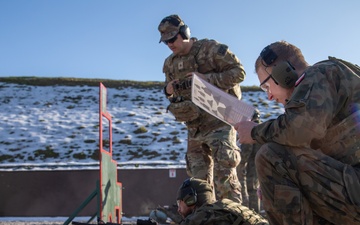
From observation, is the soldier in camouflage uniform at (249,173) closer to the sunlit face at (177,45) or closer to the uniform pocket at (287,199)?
the sunlit face at (177,45)

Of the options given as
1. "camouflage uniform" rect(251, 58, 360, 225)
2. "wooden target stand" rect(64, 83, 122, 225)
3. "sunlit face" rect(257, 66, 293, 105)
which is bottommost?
"wooden target stand" rect(64, 83, 122, 225)

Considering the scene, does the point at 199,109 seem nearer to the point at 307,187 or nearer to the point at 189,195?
the point at 189,195

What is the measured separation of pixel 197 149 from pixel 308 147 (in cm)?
263

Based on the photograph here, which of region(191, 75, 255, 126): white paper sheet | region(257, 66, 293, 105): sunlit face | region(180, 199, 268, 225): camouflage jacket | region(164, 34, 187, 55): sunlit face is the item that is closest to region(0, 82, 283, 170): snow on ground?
region(164, 34, 187, 55): sunlit face

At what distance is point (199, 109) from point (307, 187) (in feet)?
8.49

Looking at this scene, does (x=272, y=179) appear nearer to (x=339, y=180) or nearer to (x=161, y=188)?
(x=339, y=180)

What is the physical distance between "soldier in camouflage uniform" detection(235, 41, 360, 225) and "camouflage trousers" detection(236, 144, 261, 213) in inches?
217

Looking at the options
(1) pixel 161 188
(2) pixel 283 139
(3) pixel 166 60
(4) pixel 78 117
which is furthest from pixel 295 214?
(4) pixel 78 117

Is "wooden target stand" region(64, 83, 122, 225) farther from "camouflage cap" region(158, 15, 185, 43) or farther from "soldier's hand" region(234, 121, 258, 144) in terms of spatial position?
"soldier's hand" region(234, 121, 258, 144)

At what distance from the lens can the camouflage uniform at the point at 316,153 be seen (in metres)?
2.63

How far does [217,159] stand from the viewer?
4.94 m

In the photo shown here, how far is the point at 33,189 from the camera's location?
12.4 m

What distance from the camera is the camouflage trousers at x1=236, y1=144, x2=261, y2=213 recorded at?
851cm

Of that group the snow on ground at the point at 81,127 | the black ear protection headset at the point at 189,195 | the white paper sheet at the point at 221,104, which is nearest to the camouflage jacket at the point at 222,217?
the black ear protection headset at the point at 189,195
